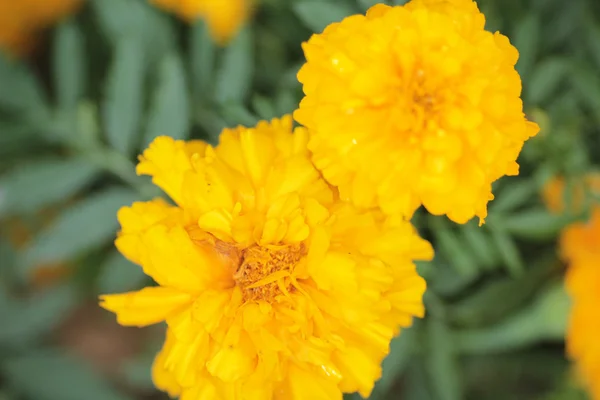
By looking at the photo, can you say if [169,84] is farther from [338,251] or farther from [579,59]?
[579,59]

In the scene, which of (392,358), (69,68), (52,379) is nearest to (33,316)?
(52,379)

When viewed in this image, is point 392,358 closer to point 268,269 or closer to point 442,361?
point 442,361

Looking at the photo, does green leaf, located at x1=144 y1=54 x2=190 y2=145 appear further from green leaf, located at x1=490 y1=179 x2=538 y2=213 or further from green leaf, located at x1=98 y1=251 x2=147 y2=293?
green leaf, located at x1=490 y1=179 x2=538 y2=213

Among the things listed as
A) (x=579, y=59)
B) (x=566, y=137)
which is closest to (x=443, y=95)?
(x=566, y=137)

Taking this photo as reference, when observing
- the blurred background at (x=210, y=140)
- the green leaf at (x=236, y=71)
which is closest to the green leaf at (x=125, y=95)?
the blurred background at (x=210, y=140)

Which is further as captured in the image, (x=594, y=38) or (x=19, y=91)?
(x=19, y=91)
